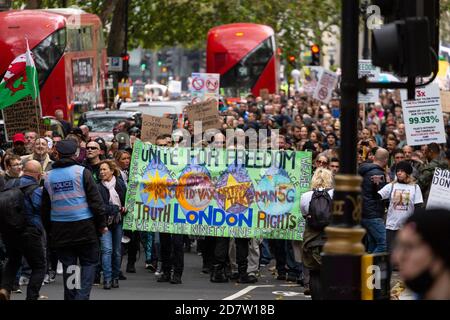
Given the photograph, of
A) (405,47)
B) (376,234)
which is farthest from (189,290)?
(405,47)

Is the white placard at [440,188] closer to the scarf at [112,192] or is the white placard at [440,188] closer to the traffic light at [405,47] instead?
the scarf at [112,192]

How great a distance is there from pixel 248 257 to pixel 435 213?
11369mm

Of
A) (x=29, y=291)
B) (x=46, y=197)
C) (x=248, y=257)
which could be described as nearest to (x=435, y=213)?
(x=46, y=197)

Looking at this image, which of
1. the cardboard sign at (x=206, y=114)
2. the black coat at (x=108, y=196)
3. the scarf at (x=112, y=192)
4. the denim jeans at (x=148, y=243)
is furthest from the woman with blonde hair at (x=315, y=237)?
the cardboard sign at (x=206, y=114)

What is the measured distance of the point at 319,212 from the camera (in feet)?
43.7

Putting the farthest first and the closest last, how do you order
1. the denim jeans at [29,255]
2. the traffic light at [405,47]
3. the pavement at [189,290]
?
1. the pavement at [189,290]
2. the denim jeans at [29,255]
3. the traffic light at [405,47]

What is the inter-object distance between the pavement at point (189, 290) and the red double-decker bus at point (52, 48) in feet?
52.6

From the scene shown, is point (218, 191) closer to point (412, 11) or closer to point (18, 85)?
point (18, 85)

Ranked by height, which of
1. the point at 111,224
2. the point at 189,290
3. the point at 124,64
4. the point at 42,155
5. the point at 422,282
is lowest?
the point at 189,290

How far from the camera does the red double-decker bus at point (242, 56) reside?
4934cm

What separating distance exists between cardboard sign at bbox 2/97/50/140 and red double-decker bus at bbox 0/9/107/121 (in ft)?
36.0

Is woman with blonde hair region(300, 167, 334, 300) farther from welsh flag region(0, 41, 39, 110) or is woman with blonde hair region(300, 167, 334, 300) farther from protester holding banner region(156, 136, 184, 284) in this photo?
welsh flag region(0, 41, 39, 110)

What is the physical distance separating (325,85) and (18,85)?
47.2 ft
